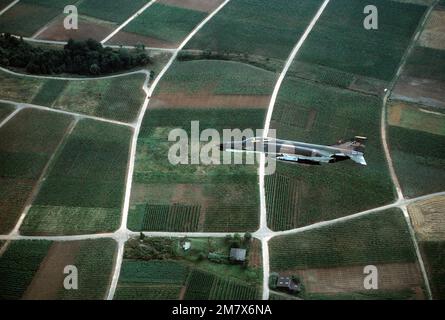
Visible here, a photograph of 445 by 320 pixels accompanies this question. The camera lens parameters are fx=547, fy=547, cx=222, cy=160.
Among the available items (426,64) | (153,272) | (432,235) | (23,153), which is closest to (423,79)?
(426,64)

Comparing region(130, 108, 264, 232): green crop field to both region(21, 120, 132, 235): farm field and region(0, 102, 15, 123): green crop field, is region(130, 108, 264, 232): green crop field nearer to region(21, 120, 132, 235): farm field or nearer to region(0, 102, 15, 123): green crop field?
region(21, 120, 132, 235): farm field

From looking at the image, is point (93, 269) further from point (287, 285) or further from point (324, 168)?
point (324, 168)

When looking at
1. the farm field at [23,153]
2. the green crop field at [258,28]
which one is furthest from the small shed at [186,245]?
the green crop field at [258,28]

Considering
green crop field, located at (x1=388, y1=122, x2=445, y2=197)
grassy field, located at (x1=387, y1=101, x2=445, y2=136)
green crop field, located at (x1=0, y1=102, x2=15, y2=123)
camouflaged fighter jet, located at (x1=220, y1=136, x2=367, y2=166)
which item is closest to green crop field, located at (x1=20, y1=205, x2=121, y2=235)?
green crop field, located at (x1=0, y1=102, x2=15, y2=123)

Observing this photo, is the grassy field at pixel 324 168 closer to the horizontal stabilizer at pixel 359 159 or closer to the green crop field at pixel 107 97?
the horizontal stabilizer at pixel 359 159

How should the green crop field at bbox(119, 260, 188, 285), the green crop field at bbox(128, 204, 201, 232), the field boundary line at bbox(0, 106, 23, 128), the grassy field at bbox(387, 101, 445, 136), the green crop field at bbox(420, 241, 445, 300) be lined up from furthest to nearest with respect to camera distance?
the field boundary line at bbox(0, 106, 23, 128) < the grassy field at bbox(387, 101, 445, 136) < the green crop field at bbox(128, 204, 201, 232) < the green crop field at bbox(119, 260, 188, 285) < the green crop field at bbox(420, 241, 445, 300)
